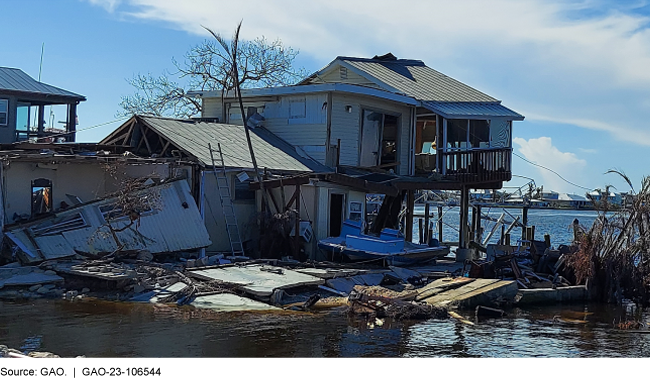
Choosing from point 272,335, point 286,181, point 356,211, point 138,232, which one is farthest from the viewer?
point 356,211

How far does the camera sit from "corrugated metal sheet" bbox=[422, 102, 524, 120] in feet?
103

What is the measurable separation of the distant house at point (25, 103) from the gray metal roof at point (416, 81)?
12.1m

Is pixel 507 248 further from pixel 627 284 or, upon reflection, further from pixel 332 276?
pixel 332 276

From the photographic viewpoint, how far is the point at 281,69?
50125mm

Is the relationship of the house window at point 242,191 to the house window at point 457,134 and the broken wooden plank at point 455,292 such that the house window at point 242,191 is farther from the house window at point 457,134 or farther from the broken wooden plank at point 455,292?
the house window at point 457,134

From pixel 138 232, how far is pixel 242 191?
4721 mm

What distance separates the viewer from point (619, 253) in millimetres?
24031

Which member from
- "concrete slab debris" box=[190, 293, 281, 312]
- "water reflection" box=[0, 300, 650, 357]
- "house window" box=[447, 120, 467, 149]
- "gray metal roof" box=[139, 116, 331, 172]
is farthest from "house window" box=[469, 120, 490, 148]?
"concrete slab debris" box=[190, 293, 281, 312]

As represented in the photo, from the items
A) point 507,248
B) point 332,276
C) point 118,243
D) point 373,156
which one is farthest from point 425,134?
point 118,243

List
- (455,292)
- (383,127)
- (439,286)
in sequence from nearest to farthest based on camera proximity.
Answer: (455,292)
(439,286)
(383,127)

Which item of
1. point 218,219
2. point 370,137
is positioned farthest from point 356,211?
point 218,219

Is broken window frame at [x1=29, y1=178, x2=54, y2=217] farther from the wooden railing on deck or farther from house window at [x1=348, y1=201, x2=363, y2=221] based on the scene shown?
the wooden railing on deck

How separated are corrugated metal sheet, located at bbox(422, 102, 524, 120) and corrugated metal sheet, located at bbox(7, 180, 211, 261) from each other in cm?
1128

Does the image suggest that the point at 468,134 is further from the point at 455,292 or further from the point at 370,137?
the point at 455,292
